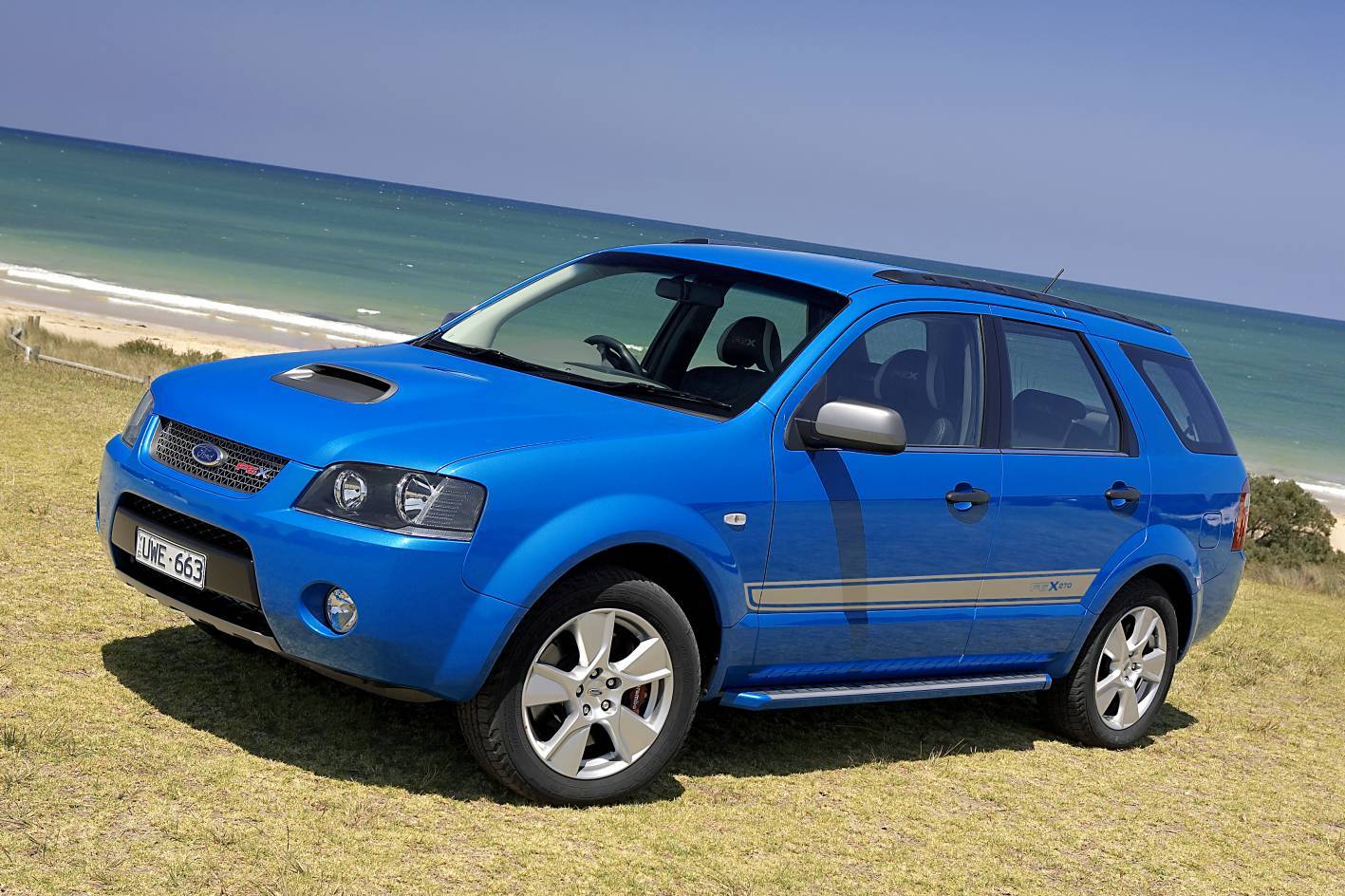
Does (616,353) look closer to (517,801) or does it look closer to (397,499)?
(397,499)

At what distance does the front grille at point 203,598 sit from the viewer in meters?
4.64

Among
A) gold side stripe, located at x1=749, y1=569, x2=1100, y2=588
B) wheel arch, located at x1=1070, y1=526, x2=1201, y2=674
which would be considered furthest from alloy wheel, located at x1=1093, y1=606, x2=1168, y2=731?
gold side stripe, located at x1=749, y1=569, x2=1100, y2=588

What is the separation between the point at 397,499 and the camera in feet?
14.5

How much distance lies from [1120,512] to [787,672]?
193 cm

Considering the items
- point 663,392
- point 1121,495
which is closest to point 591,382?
point 663,392

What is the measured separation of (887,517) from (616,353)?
4.05 feet

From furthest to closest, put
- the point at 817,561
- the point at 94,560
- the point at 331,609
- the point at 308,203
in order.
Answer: the point at 308,203 < the point at 94,560 < the point at 817,561 < the point at 331,609

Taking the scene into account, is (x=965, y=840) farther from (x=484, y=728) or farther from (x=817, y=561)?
(x=484, y=728)

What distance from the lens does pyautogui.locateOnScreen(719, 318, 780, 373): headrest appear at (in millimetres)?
5613

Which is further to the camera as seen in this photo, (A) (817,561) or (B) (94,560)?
(B) (94,560)

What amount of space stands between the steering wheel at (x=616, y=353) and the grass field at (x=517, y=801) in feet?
4.88

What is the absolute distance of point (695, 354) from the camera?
5844 mm

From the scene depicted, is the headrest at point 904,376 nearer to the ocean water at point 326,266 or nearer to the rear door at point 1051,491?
the rear door at point 1051,491

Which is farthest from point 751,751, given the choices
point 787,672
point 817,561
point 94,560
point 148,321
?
point 148,321
